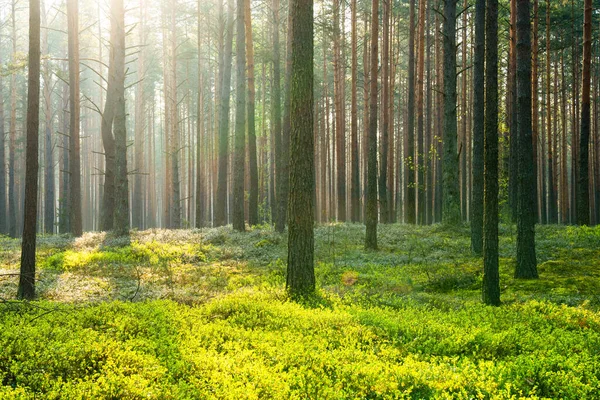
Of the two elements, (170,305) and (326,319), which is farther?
(170,305)

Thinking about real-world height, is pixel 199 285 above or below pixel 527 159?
below

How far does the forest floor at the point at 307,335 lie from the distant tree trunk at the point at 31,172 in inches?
18.8

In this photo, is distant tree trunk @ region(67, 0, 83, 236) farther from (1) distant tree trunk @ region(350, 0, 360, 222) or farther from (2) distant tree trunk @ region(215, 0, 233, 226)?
(1) distant tree trunk @ region(350, 0, 360, 222)

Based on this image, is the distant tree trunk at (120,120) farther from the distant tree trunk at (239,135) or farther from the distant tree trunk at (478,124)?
the distant tree trunk at (478,124)

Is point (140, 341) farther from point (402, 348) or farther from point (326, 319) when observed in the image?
point (402, 348)

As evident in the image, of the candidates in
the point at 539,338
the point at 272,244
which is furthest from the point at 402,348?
the point at 272,244

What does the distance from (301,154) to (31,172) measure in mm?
5102

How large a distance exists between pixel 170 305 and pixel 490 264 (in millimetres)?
5732

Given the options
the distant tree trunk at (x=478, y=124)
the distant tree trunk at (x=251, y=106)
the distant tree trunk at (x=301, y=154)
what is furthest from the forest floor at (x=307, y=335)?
the distant tree trunk at (x=251, y=106)

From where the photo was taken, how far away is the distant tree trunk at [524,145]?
10742mm

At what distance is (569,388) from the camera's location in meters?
4.58

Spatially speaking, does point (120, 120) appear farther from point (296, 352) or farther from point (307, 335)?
point (296, 352)

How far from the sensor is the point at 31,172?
895 cm

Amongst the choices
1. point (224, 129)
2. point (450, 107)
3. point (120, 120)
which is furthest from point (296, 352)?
point (224, 129)
